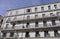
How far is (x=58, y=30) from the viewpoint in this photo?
22.2 m

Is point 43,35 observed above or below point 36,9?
below

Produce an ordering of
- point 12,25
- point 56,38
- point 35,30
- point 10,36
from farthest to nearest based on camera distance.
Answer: point 12,25 < point 10,36 < point 35,30 < point 56,38

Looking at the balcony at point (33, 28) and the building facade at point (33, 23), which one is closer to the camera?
the balcony at point (33, 28)

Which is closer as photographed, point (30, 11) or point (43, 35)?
point (43, 35)

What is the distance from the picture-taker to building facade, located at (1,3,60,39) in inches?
903

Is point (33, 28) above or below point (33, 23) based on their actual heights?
below

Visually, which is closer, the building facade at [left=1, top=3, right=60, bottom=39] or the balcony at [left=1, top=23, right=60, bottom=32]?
the balcony at [left=1, top=23, right=60, bottom=32]

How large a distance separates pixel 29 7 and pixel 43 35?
9306mm

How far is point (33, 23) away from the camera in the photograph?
2550 centimetres

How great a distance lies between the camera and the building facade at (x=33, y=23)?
2294 cm

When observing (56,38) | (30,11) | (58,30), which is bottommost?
(56,38)

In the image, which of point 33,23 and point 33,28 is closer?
point 33,28

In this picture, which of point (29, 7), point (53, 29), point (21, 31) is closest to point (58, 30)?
point (53, 29)

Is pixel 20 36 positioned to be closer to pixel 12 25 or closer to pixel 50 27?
pixel 12 25
